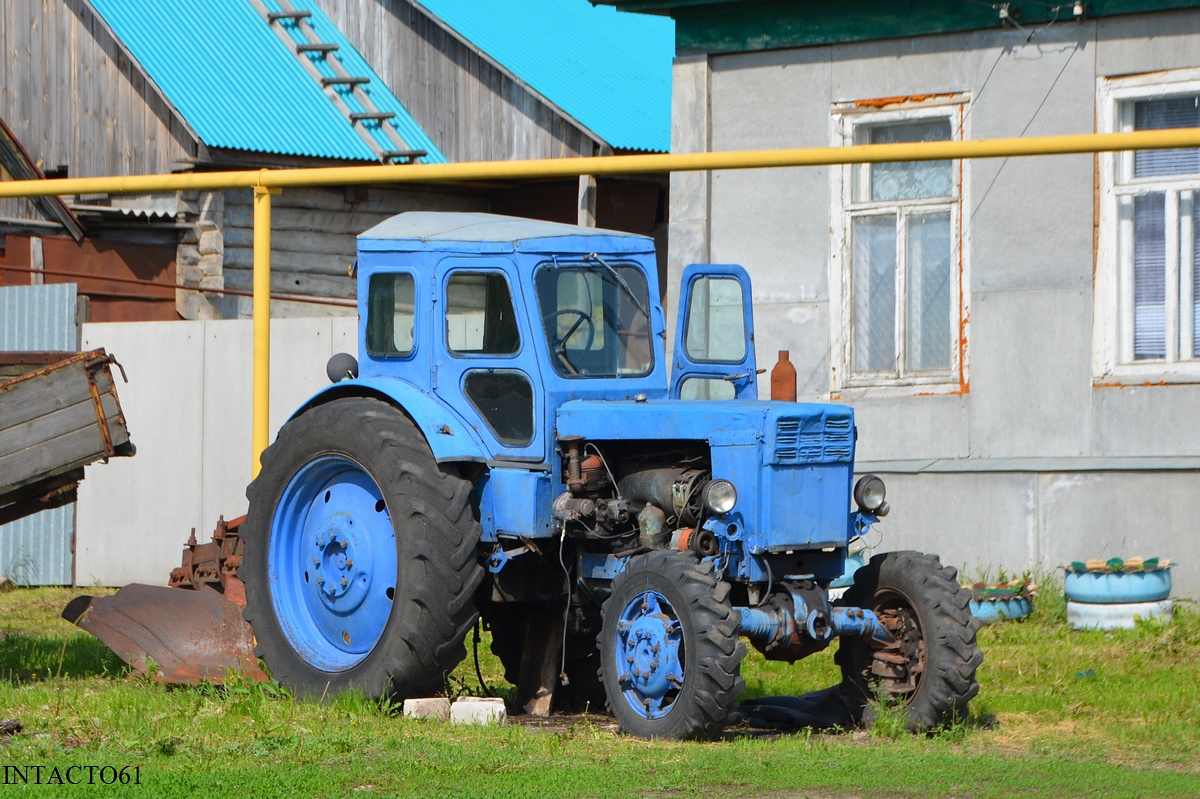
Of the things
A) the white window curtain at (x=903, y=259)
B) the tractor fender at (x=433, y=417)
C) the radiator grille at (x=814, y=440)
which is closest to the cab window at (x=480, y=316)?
the tractor fender at (x=433, y=417)

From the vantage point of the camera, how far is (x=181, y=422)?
1306 centimetres

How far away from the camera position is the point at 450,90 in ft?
65.9

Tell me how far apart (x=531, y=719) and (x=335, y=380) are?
1910mm

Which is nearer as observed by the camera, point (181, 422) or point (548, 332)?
point (548, 332)

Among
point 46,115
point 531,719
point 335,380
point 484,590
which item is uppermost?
point 46,115

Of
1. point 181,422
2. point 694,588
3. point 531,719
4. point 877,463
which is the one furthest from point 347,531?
point 181,422

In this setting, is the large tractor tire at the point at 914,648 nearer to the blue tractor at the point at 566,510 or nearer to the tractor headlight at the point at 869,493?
the blue tractor at the point at 566,510

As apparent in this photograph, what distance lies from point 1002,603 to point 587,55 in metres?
12.1

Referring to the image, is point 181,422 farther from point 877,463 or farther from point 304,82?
point 304,82

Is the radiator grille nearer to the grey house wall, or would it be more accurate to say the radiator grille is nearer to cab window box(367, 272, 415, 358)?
cab window box(367, 272, 415, 358)

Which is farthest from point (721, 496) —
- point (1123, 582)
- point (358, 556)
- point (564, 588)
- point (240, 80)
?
point (240, 80)

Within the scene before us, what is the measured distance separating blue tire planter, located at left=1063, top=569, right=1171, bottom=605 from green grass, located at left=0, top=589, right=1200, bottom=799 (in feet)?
3.10

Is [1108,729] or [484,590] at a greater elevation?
[484,590]

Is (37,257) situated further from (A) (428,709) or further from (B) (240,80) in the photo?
(A) (428,709)
